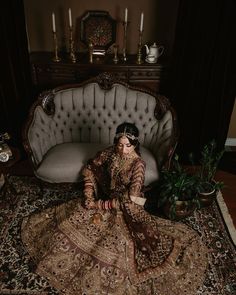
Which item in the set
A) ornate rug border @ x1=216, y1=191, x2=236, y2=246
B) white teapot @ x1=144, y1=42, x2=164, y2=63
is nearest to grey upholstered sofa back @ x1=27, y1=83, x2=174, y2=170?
white teapot @ x1=144, y1=42, x2=164, y2=63

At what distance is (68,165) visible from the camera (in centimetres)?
284

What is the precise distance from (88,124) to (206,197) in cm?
141

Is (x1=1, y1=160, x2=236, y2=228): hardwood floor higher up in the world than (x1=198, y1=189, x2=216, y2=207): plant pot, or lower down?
lower down

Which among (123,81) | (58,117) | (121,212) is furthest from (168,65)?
(121,212)

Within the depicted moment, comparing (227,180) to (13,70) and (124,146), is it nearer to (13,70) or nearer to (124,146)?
(124,146)

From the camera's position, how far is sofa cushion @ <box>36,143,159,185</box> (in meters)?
2.80

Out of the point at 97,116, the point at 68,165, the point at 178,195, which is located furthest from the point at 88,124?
the point at 178,195

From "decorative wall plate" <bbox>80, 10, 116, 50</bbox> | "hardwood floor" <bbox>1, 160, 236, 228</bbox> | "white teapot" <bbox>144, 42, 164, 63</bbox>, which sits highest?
"decorative wall plate" <bbox>80, 10, 116, 50</bbox>

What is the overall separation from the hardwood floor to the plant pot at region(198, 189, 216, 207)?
0.28m

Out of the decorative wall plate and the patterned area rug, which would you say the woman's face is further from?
the decorative wall plate

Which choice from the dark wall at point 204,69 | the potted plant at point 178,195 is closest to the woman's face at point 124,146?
the potted plant at point 178,195

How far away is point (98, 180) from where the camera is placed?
8.68 feet

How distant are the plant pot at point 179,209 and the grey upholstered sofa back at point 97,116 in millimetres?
488

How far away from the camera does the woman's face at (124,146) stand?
91.4 inches
